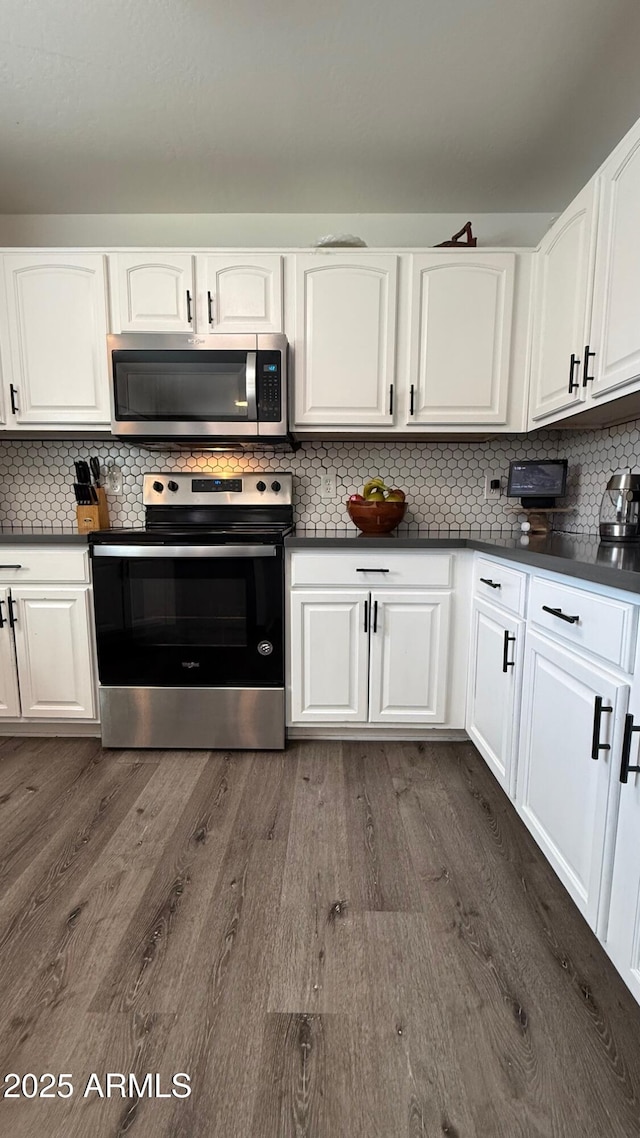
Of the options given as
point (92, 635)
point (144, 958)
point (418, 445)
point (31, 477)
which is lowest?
point (144, 958)

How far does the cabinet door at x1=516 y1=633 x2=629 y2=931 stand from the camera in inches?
40.2

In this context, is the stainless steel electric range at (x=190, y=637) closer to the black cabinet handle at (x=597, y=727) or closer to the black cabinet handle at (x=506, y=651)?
the black cabinet handle at (x=506, y=651)

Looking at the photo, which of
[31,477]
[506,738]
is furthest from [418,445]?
[31,477]

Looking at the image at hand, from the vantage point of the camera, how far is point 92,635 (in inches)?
83.1

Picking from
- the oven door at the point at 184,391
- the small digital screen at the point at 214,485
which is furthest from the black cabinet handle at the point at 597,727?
the small digital screen at the point at 214,485

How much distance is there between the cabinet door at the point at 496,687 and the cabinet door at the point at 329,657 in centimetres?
44

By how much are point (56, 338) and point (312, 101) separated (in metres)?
1.38

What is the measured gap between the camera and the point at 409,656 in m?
2.07

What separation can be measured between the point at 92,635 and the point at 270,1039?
5.18ft

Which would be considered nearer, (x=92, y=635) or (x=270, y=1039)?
(x=270, y=1039)

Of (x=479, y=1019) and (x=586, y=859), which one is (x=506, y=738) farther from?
(x=479, y=1019)

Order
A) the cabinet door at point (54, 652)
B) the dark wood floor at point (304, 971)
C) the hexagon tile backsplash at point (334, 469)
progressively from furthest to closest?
the hexagon tile backsplash at point (334, 469)
the cabinet door at point (54, 652)
the dark wood floor at point (304, 971)

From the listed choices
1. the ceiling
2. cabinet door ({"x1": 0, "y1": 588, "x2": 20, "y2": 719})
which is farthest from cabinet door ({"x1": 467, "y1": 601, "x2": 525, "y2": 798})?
cabinet door ({"x1": 0, "y1": 588, "x2": 20, "y2": 719})

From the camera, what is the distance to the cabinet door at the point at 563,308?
1646 millimetres
